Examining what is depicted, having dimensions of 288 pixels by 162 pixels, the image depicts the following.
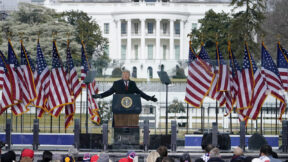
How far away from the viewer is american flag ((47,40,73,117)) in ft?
98.1

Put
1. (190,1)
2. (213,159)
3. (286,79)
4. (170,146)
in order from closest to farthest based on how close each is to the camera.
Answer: (213,159)
(170,146)
(286,79)
(190,1)

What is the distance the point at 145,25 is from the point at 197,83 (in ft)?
282

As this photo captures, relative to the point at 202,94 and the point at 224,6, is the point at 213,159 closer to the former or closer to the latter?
the point at 202,94

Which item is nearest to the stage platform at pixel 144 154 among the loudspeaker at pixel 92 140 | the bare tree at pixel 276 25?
the loudspeaker at pixel 92 140

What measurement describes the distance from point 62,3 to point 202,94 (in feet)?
292

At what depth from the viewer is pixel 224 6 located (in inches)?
4673

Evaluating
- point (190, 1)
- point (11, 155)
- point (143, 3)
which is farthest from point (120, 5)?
point (11, 155)

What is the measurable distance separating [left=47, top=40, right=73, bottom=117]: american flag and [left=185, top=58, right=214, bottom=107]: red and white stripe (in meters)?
4.30

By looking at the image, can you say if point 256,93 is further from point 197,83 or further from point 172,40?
point 172,40

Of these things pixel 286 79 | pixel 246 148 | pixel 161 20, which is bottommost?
pixel 246 148

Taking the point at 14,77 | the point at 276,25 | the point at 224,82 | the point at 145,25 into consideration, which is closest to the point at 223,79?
the point at 224,82

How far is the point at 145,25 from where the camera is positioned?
380 ft

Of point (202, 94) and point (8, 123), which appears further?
point (202, 94)

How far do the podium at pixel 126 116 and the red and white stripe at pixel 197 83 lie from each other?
315 centimetres
